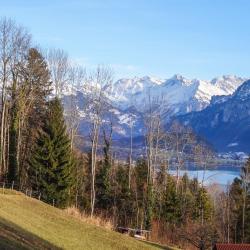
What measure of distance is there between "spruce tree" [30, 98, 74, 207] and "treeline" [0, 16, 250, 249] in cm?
10

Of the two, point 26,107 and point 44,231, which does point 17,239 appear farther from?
point 26,107

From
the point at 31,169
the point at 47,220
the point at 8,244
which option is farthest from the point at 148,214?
the point at 8,244

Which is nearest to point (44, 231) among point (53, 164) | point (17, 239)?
point (17, 239)

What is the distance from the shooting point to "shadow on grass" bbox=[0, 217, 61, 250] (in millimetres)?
24087

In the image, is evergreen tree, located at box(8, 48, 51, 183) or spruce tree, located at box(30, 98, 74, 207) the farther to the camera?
evergreen tree, located at box(8, 48, 51, 183)

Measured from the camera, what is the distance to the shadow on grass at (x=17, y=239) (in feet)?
79.0

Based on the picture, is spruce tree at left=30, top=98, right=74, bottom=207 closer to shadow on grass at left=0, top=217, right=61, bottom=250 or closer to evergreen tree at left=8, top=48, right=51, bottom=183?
evergreen tree at left=8, top=48, right=51, bottom=183

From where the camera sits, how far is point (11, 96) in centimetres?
6825

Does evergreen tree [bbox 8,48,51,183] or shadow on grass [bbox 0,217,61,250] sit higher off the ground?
evergreen tree [bbox 8,48,51,183]

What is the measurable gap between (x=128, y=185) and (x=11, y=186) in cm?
1956

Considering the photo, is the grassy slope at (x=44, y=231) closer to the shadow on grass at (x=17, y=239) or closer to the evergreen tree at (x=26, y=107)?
the shadow on grass at (x=17, y=239)

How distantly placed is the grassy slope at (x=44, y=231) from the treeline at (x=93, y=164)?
12.8 metres

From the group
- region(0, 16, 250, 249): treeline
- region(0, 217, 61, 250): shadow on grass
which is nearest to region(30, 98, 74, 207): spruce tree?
region(0, 16, 250, 249): treeline

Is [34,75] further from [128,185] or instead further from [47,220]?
[47,220]
